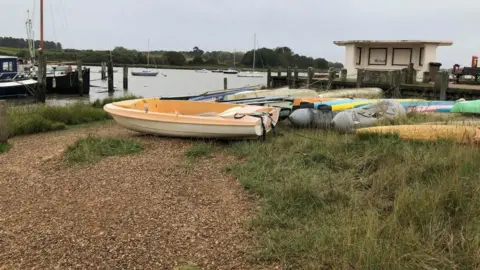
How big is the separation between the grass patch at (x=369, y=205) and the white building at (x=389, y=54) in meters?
20.3

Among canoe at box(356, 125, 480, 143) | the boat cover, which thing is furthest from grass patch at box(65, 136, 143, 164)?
the boat cover

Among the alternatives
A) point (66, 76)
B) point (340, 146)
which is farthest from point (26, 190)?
point (66, 76)

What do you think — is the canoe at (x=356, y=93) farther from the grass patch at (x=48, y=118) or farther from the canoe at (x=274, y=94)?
the grass patch at (x=48, y=118)

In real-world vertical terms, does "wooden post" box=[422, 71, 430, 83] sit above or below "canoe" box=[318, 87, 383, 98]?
above

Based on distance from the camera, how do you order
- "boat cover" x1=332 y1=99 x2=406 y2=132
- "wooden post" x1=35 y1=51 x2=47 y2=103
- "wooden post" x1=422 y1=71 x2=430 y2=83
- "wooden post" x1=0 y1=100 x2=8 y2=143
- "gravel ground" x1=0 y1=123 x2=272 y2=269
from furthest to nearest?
"wooden post" x1=35 y1=51 x2=47 y2=103
"wooden post" x1=422 y1=71 x2=430 y2=83
"boat cover" x1=332 y1=99 x2=406 y2=132
"wooden post" x1=0 y1=100 x2=8 y2=143
"gravel ground" x1=0 y1=123 x2=272 y2=269

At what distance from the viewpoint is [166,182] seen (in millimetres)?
6246

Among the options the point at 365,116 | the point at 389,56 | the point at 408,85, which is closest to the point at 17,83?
the point at 408,85

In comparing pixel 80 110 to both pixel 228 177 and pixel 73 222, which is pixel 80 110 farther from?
pixel 73 222

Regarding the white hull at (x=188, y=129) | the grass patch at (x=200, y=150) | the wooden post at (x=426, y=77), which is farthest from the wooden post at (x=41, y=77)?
the wooden post at (x=426, y=77)

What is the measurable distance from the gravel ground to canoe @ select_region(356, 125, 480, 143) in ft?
10.9

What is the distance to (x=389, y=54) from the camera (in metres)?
26.5

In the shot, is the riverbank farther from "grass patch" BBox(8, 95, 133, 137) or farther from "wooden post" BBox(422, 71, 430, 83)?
"wooden post" BBox(422, 71, 430, 83)

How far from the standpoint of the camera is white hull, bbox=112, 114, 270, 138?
28.6ft

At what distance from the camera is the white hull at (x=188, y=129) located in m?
8.72
